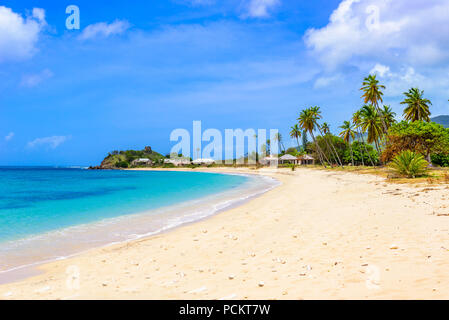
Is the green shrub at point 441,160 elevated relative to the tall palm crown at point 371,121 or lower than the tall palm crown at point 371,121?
lower

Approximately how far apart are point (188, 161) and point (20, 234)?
12891cm

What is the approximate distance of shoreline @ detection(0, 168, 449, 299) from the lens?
4223mm

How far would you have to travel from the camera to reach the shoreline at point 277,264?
13.9ft

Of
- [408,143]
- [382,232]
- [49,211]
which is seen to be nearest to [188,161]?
[408,143]

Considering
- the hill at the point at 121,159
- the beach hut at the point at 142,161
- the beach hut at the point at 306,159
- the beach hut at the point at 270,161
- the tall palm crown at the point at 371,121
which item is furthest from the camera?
the hill at the point at 121,159

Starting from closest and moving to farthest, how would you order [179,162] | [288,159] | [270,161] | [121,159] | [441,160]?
[441,160] < [288,159] < [270,161] < [179,162] < [121,159]

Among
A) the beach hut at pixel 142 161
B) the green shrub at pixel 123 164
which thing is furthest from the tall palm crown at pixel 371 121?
the green shrub at pixel 123 164

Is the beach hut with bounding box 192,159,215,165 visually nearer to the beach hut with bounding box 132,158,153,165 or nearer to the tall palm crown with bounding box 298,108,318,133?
the beach hut with bounding box 132,158,153,165

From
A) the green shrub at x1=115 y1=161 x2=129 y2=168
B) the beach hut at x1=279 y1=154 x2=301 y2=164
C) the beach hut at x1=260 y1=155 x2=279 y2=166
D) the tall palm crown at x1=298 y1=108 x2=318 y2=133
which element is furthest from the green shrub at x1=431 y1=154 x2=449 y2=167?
the green shrub at x1=115 y1=161 x2=129 y2=168

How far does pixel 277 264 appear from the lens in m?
5.64

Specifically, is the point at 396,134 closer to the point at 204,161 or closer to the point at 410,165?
the point at 410,165

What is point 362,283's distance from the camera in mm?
4211

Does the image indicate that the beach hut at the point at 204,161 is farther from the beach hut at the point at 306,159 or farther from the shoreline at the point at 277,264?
the shoreline at the point at 277,264

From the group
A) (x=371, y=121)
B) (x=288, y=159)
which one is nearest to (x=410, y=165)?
(x=371, y=121)
